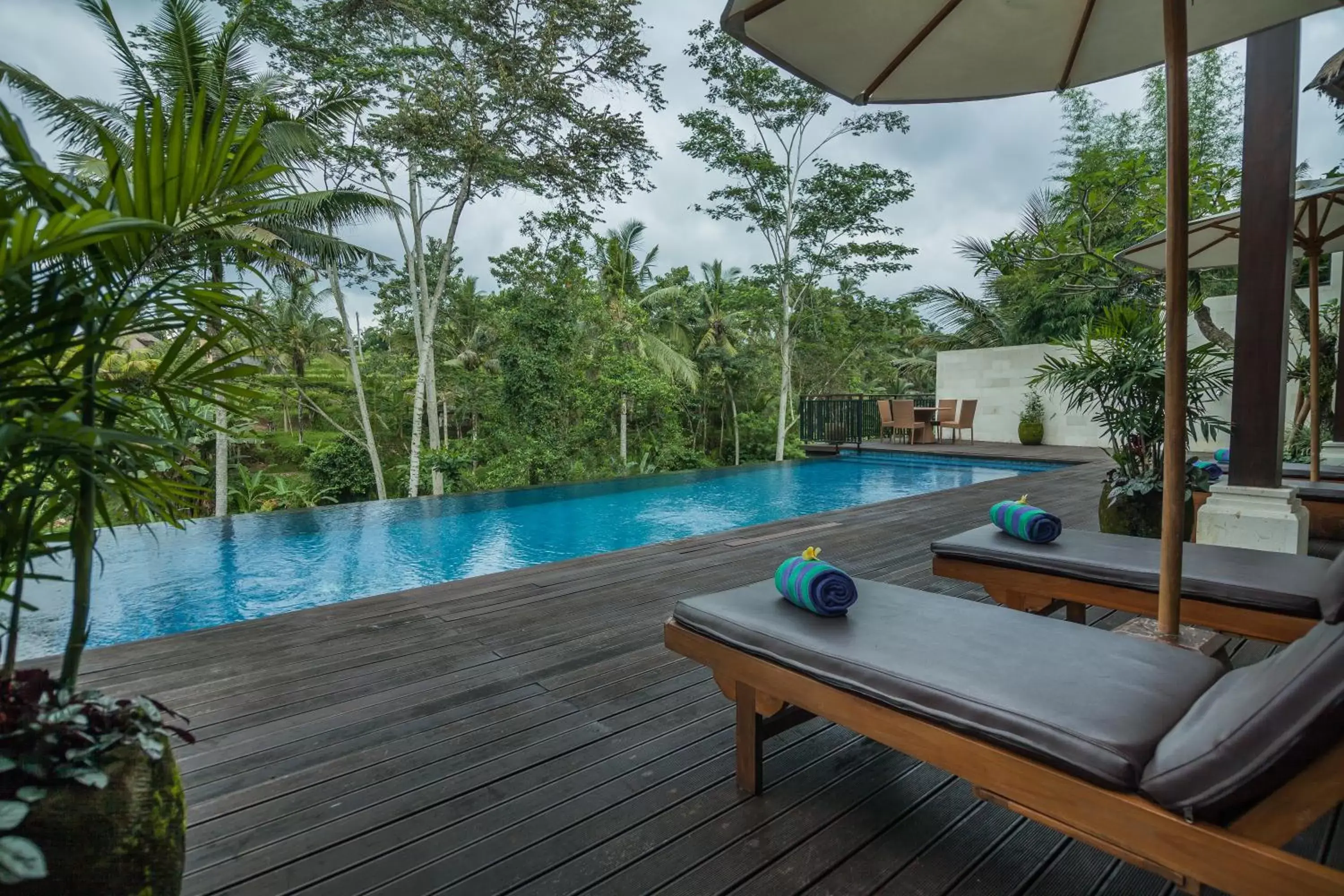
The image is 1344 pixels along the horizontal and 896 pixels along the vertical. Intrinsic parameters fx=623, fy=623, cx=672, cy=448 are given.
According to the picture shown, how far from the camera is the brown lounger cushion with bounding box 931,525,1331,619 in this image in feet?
6.34

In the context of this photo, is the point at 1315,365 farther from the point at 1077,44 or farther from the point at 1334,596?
the point at 1334,596

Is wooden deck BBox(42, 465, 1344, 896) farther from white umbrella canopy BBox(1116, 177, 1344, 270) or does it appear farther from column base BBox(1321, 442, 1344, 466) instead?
column base BBox(1321, 442, 1344, 466)

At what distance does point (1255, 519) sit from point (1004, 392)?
10367 mm

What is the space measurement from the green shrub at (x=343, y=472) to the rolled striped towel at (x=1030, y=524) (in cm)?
1061

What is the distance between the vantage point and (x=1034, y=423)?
1209cm

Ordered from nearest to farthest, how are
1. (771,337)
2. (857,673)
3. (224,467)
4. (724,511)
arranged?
(857,673) < (724,511) < (224,467) < (771,337)

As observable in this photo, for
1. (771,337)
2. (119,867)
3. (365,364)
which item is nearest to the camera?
(119,867)

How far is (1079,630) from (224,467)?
1009 cm

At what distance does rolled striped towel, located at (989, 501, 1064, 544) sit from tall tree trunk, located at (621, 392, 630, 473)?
872 cm

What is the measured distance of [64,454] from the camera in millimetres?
971

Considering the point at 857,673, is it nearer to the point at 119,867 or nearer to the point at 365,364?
the point at 119,867

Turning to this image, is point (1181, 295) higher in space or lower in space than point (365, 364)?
lower

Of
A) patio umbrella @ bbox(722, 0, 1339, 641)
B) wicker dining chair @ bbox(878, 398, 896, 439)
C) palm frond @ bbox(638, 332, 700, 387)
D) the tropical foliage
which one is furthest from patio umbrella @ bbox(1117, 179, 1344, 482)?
palm frond @ bbox(638, 332, 700, 387)

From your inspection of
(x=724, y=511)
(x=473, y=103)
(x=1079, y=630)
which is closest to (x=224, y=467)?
(x=473, y=103)
